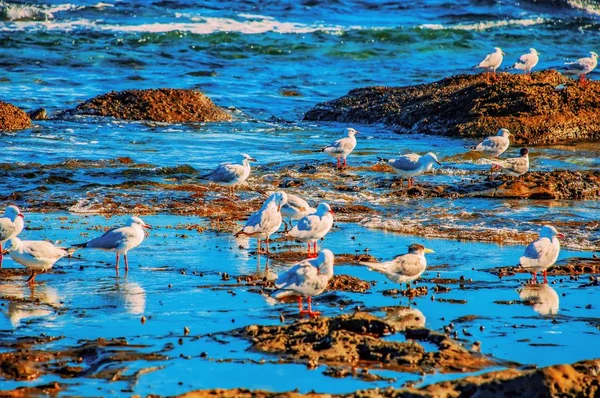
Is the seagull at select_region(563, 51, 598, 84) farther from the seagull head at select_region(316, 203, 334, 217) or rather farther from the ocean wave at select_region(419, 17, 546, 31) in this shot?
the ocean wave at select_region(419, 17, 546, 31)

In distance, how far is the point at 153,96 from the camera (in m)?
23.5

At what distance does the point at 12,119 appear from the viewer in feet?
68.7

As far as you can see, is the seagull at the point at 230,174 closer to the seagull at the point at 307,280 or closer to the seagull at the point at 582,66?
the seagull at the point at 307,280

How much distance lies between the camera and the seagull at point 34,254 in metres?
10.4

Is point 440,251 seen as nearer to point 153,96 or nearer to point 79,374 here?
point 79,374

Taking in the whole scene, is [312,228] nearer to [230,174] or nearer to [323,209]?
[323,209]

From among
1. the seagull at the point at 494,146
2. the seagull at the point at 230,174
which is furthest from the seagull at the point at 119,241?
the seagull at the point at 494,146

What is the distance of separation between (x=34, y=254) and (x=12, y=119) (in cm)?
1131

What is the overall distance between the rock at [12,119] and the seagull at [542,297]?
13.6m

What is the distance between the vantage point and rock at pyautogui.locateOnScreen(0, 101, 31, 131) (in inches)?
818

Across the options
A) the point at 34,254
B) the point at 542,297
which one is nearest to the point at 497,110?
the point at 542,297

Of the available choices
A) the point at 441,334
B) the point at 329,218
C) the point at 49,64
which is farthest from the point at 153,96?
the point at 441,334

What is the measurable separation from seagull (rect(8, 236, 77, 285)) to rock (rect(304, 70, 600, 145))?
40.8ft

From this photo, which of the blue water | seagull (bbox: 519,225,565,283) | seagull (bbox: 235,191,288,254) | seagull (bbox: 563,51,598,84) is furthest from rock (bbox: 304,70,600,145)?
seagull (bbox: 519,225,565,283)
